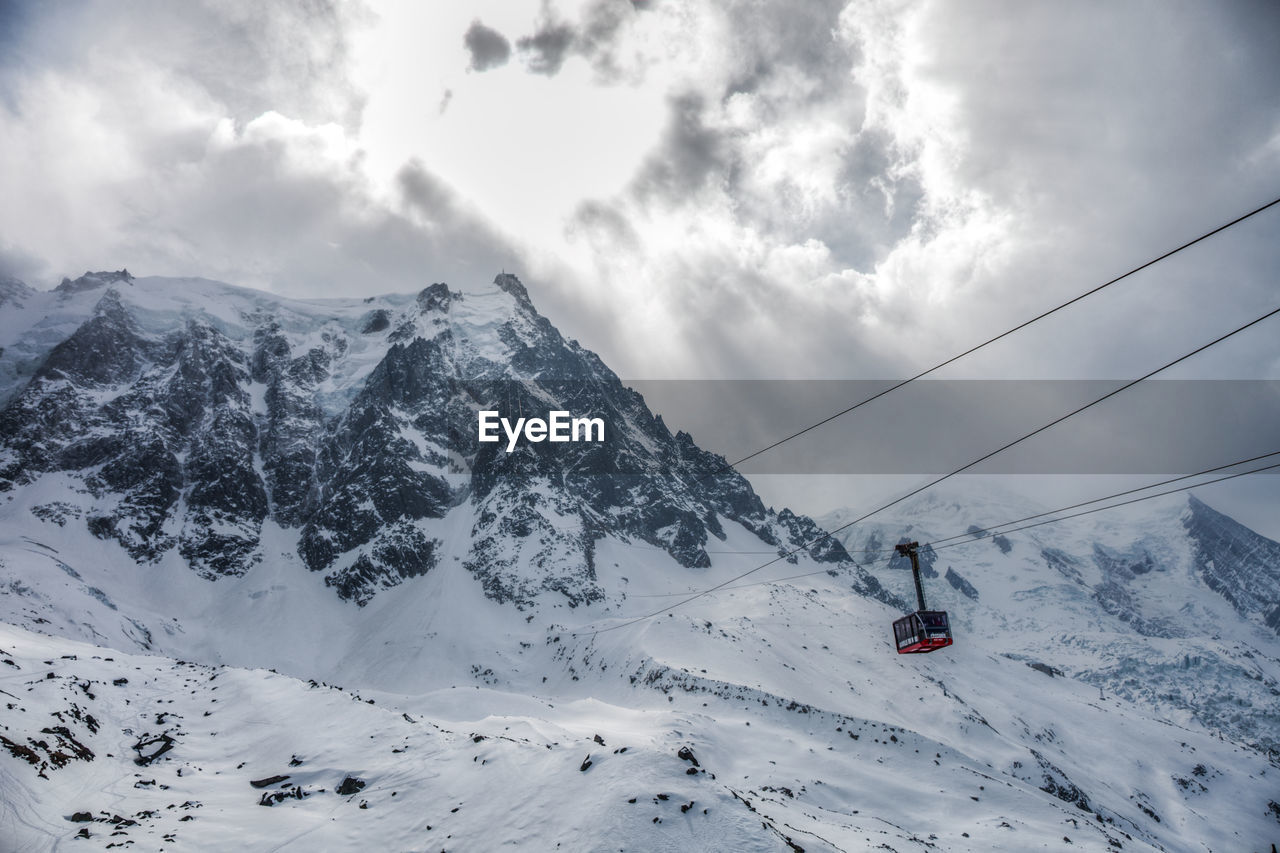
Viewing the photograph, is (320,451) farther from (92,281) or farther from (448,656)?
(92,281)

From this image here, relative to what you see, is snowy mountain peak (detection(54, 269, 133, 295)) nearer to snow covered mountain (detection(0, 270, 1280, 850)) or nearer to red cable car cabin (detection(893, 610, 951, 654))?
snow covered mountain (detection(0, 270, 1280, 850))

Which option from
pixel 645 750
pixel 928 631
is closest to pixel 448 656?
pixel 928 631

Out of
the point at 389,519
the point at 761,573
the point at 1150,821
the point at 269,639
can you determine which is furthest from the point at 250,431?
the point at 1150,821

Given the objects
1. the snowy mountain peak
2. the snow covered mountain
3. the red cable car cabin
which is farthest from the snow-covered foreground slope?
the snowy mountain peak

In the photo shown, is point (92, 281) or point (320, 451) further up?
point (92, 281)

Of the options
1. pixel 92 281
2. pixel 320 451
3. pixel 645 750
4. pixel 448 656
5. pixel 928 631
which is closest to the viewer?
pixel 645 750

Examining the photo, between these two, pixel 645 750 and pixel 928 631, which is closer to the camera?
pixel 645 750

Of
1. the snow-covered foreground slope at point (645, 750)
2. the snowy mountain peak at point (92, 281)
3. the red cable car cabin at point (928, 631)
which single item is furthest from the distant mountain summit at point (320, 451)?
the red cable car cabin at point (928, 631)

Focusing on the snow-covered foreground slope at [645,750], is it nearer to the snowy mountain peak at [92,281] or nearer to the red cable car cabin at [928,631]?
the red cable car cabin at [928,631]

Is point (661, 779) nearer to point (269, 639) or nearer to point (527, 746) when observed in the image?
point (527, 746)
